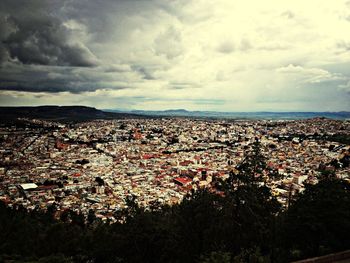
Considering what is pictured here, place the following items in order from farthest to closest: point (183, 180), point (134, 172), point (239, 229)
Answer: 1. point (134, 172)
2. point (183, 180)
3. point (239, 229)

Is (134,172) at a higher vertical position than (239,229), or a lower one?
lower

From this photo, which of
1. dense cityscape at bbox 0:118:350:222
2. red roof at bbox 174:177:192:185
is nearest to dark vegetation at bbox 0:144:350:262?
dense cityscape at bbox 0:118:350:222

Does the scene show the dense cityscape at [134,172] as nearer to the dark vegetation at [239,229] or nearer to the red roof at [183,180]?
the red roof at [183,180]

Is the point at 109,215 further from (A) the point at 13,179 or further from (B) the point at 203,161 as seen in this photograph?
(B) the point at 203,161

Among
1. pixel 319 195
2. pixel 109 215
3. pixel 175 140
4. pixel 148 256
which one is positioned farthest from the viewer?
pixel 175 140

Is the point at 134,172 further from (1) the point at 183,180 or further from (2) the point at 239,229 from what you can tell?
(2) the point at 239,229

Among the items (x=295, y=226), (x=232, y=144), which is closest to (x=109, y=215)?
(x=295, y=226)

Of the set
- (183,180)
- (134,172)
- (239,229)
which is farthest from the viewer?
(134,172)

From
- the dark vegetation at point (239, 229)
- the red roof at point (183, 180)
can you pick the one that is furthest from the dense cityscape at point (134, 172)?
the dark vegetation at point (239, 229)

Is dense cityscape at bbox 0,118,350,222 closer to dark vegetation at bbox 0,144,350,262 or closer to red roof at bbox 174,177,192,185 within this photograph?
red roof at bbox 174,177,192,185

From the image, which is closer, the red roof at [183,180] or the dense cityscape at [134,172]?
the dense cityscape at [134,172]

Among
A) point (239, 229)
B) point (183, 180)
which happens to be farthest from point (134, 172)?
point (239, 229)
